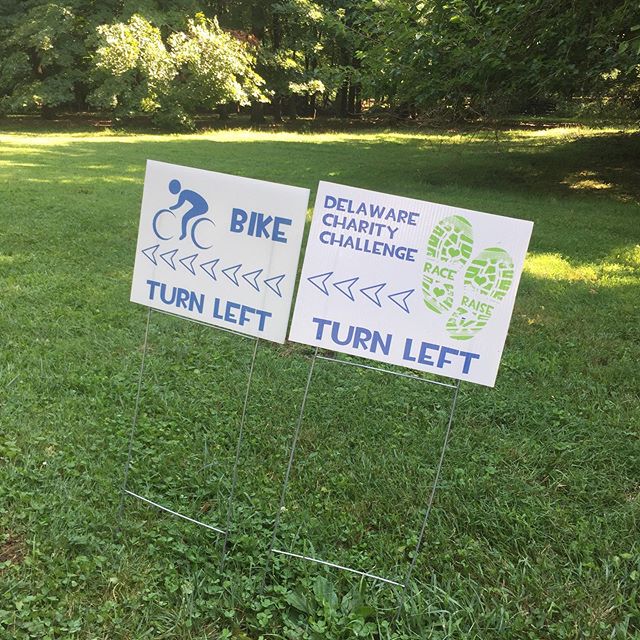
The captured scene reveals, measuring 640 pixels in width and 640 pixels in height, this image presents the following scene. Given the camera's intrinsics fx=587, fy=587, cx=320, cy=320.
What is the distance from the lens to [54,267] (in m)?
5.48

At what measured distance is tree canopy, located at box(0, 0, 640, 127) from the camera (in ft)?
27.1

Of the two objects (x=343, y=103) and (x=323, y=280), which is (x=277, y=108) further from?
(x=323, y=280)

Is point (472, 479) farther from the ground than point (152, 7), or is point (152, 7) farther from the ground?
point (152, 7)

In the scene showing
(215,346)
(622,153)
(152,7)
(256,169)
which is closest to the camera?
(215,346)

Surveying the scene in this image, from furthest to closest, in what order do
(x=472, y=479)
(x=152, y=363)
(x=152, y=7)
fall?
(x=152, y=7) < (x=152, y=363) < (x=472, y=479)

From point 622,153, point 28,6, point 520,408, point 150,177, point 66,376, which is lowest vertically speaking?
point 66,376

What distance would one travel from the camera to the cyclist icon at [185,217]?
209 cm

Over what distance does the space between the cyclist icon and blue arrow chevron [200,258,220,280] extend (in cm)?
6

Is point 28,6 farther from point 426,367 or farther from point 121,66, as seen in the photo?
point 426,367

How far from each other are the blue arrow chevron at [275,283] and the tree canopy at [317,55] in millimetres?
5726

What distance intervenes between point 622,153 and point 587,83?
5243 mm

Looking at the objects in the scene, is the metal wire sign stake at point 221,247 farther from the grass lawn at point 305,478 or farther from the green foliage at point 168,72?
the green foliage at point 168,72

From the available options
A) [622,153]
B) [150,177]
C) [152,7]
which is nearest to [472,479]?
[150,177]

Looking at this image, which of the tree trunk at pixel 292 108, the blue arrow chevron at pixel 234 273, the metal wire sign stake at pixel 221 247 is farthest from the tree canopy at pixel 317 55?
the blue arrow chevron at pixel 234 273
